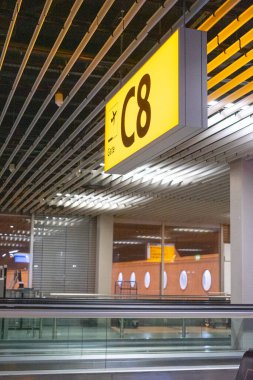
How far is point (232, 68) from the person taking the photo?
6559 millimetres

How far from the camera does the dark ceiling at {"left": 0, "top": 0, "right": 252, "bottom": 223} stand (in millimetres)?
6062

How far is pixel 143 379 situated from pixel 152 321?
1.40 meters

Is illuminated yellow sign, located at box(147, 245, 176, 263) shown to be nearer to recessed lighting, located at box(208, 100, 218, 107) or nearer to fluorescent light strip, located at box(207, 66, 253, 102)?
recessed lighting, located at box(208, 100, 218, 107)

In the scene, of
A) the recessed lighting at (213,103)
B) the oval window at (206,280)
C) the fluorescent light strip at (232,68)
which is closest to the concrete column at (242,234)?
the recessed lighting at (213,103)

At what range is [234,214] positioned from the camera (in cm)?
1078

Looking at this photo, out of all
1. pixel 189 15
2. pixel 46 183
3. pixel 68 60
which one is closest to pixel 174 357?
pixel 189 15

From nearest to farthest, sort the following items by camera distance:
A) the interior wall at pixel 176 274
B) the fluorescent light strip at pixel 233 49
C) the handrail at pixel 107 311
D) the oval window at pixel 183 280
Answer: the handrail at pixel 107 311, the fluorescent light strip at pixel 233 49, the interior wall at pixel 176 274, the oval window at pixel 183 280

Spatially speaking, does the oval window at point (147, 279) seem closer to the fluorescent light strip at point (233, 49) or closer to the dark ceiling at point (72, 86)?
the dark ceiling at point (72, 86)

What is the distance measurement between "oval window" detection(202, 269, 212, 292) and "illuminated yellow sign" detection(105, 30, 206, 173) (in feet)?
56.1

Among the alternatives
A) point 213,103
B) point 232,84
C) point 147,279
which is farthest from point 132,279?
point 232,84

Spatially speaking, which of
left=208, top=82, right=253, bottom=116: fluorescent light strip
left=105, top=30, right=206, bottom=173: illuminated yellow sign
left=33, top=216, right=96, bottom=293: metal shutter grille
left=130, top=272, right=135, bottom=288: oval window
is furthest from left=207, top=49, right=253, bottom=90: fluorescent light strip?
left=130, top=272, right=135, bottom=288: oval window

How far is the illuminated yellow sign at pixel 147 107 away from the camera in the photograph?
4129 mm

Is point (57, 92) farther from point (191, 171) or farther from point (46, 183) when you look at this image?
point (46, 183)

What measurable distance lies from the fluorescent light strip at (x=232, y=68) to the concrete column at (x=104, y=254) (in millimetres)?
13594
